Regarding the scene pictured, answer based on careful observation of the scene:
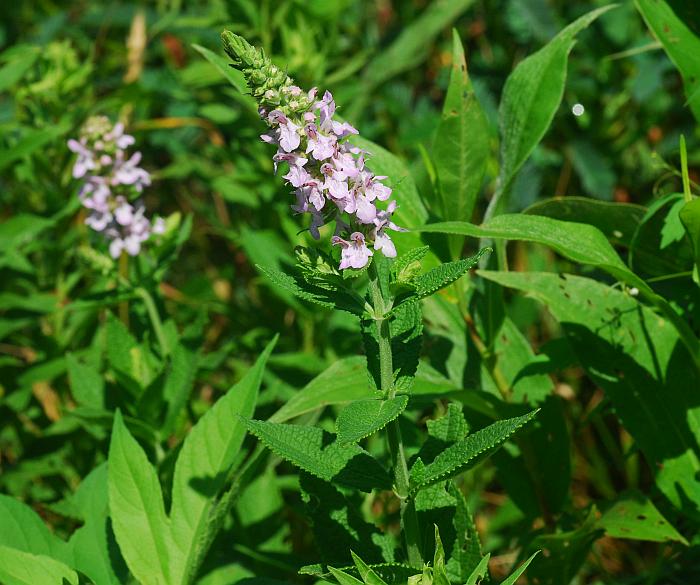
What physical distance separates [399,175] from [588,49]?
1.75 meters

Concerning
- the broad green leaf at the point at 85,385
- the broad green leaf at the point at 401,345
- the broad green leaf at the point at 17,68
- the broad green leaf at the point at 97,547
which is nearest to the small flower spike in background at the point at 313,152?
the broad green leaf at the point at 401,345

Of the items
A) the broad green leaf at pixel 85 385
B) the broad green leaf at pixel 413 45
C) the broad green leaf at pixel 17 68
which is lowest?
the broad green leaf at pixel 85 385

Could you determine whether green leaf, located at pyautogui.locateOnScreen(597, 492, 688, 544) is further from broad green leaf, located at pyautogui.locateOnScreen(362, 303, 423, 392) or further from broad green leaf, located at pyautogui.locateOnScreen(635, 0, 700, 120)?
broad green leaf, located at pyautogui.locateOnScreen(635, 0, 700, 120)

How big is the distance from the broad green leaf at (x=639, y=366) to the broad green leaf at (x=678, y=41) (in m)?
0.36

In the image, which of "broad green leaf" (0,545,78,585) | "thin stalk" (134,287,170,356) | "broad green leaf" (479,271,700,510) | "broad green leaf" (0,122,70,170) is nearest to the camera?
"broad green leaf" (0,545,78,585)

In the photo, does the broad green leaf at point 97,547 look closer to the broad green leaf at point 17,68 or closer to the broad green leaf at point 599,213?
the broad green leaf at point 599,213

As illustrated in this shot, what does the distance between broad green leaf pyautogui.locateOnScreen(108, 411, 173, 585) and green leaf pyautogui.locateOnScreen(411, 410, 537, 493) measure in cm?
42

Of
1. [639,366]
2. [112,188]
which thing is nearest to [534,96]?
[639,366]

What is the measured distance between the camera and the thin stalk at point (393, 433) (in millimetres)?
1045

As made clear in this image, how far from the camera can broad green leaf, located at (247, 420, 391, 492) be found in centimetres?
107

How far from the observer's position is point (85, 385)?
5.99 feet

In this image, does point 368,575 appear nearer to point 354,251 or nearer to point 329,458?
point 329,458

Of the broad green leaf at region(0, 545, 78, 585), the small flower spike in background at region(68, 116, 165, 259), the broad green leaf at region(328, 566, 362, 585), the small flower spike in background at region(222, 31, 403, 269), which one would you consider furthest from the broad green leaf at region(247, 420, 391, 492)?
the small flower spike in background at region(68, 116, 165, 259)

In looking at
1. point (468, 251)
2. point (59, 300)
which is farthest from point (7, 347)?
point (468, 251)
